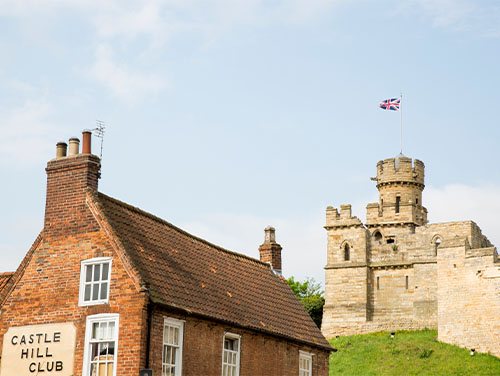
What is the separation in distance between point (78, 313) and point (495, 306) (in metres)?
44.6

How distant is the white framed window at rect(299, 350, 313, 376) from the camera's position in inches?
1100

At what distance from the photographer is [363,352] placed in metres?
60.7

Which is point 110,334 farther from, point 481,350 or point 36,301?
point 481,350

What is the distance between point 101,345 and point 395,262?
176ft

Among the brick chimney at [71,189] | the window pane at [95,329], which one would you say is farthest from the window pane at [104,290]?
the brick chimney at [71,189]

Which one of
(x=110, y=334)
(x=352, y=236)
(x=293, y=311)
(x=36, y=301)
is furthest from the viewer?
(x=352, y=236)

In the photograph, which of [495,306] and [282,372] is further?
[495,306]

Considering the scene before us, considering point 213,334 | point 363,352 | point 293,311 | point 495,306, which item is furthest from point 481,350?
point 213,334

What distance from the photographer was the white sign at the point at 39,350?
70.5 ft

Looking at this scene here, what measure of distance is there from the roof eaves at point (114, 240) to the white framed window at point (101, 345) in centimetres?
106

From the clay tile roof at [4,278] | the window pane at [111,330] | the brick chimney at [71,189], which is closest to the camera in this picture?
the window pane at [111,330]

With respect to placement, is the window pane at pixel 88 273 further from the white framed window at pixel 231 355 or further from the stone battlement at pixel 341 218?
the stone battlement at pixel 341 218

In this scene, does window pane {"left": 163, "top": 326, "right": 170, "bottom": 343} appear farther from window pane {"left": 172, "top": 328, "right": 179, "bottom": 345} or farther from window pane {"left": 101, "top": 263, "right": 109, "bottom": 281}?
window pane {"left": 101, "top": 263, "right": 109, "bottom": 281}

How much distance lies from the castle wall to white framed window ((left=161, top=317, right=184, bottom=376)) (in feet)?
138
